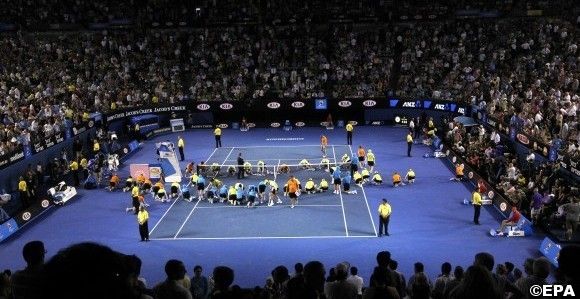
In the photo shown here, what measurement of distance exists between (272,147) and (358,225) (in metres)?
15.9

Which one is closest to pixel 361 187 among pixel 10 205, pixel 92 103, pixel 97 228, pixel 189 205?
pixel 189 205

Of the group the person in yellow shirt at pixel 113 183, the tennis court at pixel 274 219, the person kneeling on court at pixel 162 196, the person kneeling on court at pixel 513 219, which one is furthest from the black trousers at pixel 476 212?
the person in yellow shirt at pixel 113 183

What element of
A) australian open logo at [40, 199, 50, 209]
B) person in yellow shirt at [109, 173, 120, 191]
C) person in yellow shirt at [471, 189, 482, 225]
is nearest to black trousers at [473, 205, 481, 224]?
person in yellow shirt at [471, 189, 482, 225]

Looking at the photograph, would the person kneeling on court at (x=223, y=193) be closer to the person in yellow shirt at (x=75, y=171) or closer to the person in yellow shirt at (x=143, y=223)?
the person in yellow shirt at (x=143, y=223)

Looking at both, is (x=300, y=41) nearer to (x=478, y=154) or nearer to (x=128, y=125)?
(x=128, y=125)

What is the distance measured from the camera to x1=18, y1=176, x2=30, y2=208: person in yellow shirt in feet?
85.1

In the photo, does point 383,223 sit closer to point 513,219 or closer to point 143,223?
point 513,219

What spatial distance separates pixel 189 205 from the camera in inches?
1028

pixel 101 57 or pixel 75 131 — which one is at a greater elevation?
pixel 101 57

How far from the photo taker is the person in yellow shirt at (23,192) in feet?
85.1

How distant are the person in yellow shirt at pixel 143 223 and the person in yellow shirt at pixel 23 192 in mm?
7904

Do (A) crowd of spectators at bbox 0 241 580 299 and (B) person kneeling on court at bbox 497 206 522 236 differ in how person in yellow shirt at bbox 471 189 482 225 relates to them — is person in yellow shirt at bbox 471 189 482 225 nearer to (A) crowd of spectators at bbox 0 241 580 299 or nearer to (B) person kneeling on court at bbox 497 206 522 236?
(B) person kneeling on court at bbox 497 206 522 236

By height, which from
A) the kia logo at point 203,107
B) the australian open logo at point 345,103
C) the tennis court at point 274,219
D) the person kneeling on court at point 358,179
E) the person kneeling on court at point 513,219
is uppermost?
the kia logo at point 203,107

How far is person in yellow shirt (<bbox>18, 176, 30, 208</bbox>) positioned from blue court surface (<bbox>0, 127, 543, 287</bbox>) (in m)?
1.45
